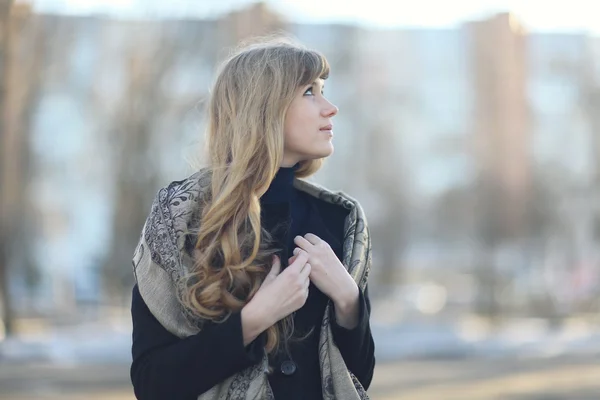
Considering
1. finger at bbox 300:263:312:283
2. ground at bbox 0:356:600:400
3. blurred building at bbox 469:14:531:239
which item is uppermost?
blurred building at bbox 469:14:531:239

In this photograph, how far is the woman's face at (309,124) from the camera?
2154 millimetres

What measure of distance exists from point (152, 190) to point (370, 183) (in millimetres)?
11486

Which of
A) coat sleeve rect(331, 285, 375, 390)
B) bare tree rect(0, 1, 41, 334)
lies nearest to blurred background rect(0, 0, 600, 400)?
bare tree rect(0, 1, 41, 334)

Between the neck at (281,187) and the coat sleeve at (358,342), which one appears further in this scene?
the neck at (281,187)

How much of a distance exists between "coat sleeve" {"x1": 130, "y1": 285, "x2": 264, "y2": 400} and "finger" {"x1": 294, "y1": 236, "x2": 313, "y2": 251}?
0.64 feet

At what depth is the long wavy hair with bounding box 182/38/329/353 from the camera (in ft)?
6.70

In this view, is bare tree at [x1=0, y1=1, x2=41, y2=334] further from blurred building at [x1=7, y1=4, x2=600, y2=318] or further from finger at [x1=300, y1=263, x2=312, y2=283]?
finger at [x1=300, y1=263, x2=312, y2=283]

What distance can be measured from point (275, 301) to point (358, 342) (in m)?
0.21

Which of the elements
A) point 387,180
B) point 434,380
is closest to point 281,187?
point 434,380

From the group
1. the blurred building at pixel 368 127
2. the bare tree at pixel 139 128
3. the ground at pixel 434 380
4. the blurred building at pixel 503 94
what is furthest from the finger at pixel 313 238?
the blurred building at pixel 503 94

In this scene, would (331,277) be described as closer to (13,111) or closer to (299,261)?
(299,261)

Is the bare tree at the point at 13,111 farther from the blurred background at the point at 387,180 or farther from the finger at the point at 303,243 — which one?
the finger at the point at 303,243

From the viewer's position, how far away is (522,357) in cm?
1734

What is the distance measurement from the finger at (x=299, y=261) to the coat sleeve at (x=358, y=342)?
0.14m
